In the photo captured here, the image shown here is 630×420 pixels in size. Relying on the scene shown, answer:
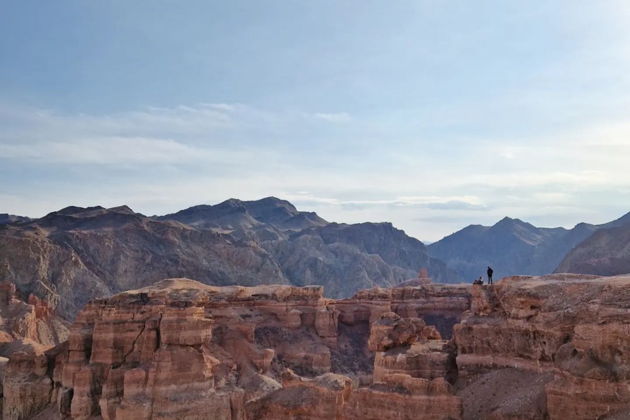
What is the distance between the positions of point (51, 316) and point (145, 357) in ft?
146

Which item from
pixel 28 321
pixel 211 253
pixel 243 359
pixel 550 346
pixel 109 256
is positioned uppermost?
pixel 211 253

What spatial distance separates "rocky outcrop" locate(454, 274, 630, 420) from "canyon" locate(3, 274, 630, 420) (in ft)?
0.16

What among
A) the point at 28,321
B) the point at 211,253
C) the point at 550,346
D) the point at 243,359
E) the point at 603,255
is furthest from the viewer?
the point at 211,253

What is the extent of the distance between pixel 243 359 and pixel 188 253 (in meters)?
65.6

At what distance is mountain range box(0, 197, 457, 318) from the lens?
97000mm

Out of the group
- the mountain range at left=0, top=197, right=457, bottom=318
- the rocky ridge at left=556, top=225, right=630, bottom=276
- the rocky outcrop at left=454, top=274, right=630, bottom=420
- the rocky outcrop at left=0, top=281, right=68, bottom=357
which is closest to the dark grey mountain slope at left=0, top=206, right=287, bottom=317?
the mountain range at left=0, top=197, right=457, bottom=318

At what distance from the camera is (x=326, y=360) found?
65.2 m

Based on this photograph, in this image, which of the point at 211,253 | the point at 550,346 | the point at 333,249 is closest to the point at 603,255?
the point at 333,249

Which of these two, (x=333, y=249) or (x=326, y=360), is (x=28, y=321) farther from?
(x=333, y=249)

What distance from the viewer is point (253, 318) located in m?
68.8

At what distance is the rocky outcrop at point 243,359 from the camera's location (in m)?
28.9

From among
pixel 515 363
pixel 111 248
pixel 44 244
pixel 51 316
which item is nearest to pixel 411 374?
pixel 515 363

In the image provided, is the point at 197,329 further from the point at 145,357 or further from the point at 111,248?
the point at 111,248

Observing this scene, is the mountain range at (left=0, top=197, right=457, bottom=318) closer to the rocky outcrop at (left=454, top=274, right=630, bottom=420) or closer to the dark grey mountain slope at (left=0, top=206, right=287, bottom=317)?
the dark grey mountain slope at (left=0, top=206, right=287, bottom=317)
